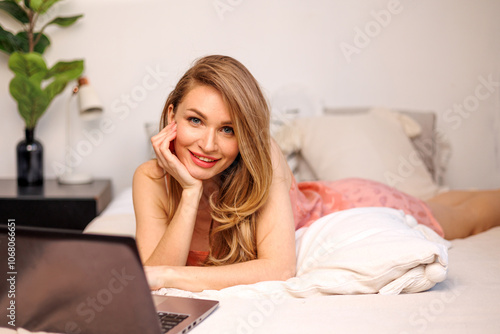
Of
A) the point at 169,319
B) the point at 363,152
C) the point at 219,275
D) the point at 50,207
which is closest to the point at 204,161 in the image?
the point at 219,275

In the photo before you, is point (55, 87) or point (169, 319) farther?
point (55, 87)

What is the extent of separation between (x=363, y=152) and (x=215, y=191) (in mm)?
1086

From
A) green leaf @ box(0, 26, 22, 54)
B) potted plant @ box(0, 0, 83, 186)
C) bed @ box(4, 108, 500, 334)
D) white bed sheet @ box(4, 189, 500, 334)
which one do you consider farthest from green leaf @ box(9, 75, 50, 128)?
white bed sheet @ box(4, 189, 500, 334)

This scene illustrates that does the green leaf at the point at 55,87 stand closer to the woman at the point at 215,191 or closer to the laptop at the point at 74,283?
the woman at the point at 215,191

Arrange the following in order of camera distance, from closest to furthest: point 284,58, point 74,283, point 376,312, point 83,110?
point 74,283, point 376,312, point 83,110, point 284,58

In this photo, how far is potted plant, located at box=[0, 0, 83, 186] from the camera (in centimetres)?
256

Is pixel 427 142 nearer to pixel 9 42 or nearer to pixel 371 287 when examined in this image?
pixel 371 287

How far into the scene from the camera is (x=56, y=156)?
2.96m

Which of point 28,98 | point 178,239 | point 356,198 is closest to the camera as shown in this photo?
point 178,239

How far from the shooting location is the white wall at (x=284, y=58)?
290 cm

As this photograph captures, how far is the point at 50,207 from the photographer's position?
242 centimetres

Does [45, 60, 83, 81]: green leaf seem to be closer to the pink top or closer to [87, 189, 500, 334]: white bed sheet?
the pink top

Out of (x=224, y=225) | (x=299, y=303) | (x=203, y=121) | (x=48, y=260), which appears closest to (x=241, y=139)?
(x=203, y=121)

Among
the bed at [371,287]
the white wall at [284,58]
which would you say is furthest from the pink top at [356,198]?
the white wall at [284,58]
